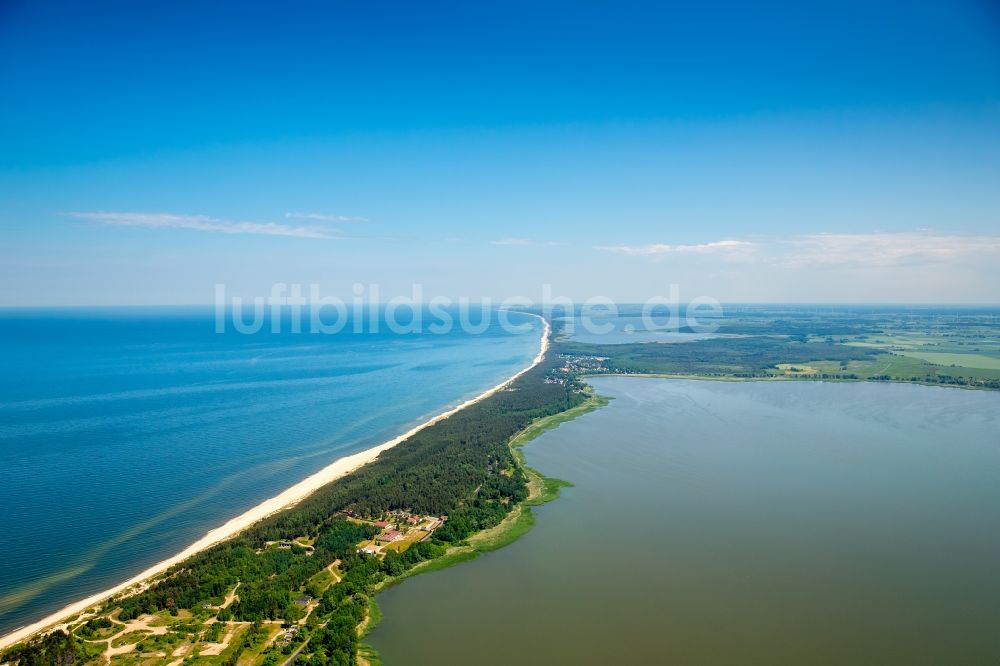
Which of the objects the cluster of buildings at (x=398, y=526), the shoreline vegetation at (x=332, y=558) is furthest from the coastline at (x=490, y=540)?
the cluster of buildings at (x=398, y=526)

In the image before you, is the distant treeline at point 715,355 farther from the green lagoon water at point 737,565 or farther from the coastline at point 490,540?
the coastline at point 490,540

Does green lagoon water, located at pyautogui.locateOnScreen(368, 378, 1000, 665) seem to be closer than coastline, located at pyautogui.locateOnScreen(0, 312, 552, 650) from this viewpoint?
Yes

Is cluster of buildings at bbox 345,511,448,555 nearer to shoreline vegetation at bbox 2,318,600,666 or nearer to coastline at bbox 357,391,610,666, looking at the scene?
shoreline vegetation at bbox 2,318,600,666

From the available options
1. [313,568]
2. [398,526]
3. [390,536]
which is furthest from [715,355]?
[313,568]

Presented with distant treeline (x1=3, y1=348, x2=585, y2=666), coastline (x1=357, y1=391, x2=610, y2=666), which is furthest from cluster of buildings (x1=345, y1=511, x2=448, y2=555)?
coastline (x1=357, y1=391, x2=610, y2=666)

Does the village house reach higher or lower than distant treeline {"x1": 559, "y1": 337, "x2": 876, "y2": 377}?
lower

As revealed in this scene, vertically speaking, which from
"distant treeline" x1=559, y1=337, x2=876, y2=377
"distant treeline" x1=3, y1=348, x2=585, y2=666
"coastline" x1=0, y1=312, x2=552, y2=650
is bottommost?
"coastline" x1=0, y1=312, x2=552, y2=650

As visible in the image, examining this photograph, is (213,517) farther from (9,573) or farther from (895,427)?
(895,427)

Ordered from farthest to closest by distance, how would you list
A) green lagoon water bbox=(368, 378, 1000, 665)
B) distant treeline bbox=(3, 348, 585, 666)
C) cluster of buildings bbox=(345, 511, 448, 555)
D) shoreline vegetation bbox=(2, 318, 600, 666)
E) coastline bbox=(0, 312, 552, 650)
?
1. cluster of buildings bbox=(345, 511, 448, 555)
2. coastline bbox=(0, 312, 552, 650)
3. green lagoon water bbox=(368, 378, 1000, 665)
4. distant treeline bbox=(3, 348, 585, 666)
5. shoreline vegetation bbox=(2, 318, 600, 666)
